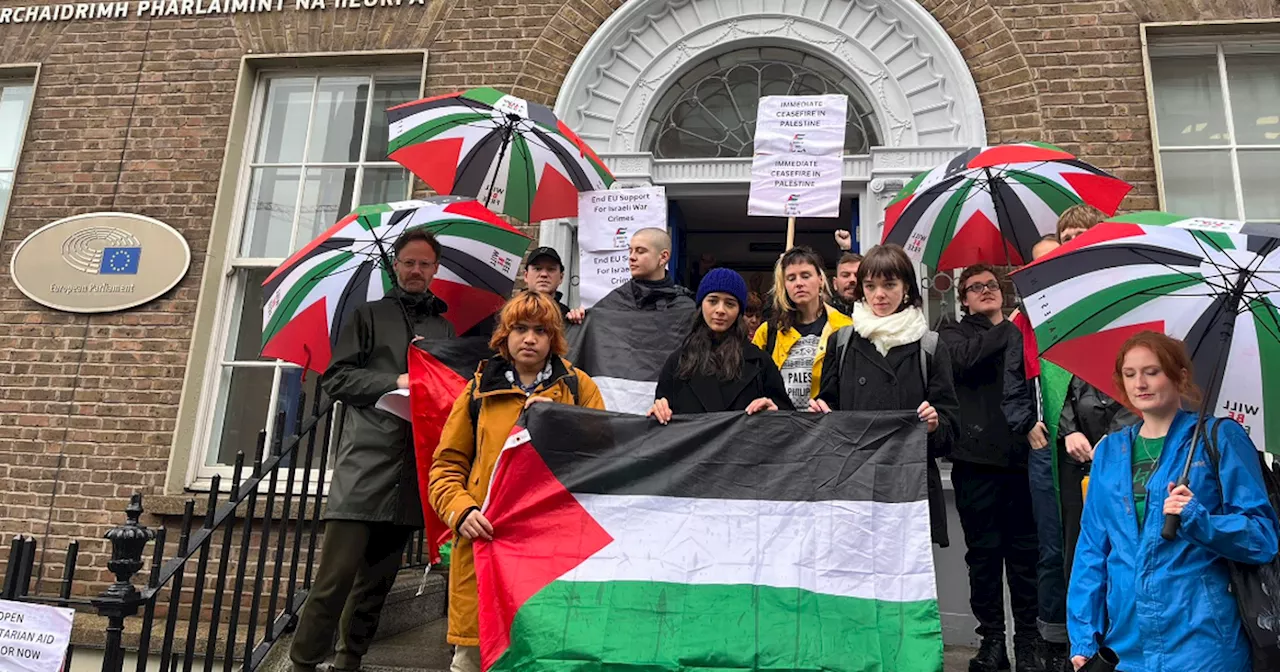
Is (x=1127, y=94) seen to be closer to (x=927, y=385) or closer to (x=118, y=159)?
(x=927, y=385)

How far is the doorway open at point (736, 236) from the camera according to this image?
238 inches

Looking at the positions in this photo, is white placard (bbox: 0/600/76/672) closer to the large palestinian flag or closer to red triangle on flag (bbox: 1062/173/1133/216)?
the large palestinian flag

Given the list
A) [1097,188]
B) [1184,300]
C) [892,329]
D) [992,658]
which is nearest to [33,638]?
[892,329]

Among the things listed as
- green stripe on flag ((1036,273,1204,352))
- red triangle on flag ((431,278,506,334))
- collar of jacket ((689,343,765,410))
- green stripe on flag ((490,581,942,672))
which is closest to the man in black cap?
red triangle on flag ((431,278,506,334))

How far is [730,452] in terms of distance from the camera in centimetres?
306

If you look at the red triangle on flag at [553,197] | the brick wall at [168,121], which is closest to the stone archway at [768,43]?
the brick wall at [168,121]

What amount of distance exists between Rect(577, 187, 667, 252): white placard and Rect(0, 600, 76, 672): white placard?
2.84m

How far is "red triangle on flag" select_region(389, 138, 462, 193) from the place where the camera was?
455 cm

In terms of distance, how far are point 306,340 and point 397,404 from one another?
27.9 inches

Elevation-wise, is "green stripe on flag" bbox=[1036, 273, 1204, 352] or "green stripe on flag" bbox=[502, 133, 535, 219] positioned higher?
"green stripe on flag" bbox=[502, 133, 535, 219]

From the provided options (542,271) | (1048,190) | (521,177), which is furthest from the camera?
(521,177)

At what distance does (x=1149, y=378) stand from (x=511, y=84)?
461cm

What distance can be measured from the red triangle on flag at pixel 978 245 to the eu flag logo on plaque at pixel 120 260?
17.6 ft

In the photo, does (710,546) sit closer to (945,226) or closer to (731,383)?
(731,383)
